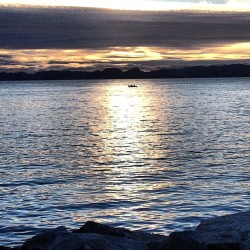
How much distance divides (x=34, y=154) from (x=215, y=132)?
27489 millimetres

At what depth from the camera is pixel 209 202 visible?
85.6 feet

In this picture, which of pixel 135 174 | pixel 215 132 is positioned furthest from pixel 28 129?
pixel 135 174

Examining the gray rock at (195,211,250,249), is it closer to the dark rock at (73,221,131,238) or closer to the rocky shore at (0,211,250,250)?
the rocky shore at (0,211,250,250)

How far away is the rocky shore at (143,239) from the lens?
13516mm

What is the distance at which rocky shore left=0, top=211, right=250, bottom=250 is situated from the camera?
44.3 ft

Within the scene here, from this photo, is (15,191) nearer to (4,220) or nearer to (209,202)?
(4,220)

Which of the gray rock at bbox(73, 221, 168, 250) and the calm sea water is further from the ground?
the gray rock at bbox(73, 221, 168, 250)

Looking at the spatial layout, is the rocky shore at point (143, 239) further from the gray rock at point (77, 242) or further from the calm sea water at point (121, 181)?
the calm sea water at point (121, 181)

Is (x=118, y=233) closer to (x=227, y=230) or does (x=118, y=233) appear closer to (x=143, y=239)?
(x=143, y=239)

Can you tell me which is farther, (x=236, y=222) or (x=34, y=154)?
(x=34, y=154)

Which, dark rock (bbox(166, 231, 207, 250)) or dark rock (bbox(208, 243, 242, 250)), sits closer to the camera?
dark rock (bbox(166, 231, 207, 250))

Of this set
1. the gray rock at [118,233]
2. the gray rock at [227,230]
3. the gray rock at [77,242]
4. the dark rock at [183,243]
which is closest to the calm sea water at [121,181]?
the gray rock at [227,230]

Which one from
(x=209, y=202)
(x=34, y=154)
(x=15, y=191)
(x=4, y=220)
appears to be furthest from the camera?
(x=34, y=154)

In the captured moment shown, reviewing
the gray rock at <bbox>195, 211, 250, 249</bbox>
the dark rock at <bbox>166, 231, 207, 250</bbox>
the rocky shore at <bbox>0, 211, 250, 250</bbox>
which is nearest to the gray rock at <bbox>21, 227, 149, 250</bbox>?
the rocky shore at <bbox>0, 211, 250, 250</bbox>
